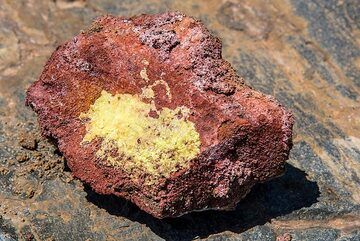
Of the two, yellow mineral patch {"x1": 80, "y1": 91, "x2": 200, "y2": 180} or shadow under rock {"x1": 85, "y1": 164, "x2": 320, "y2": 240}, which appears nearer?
yellow mineral patch {"x1": 80, "y1": 91, "x2": 200, "y2": 180}

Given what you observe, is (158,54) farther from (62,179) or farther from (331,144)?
(331,144)

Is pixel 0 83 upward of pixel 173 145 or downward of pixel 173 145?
downward

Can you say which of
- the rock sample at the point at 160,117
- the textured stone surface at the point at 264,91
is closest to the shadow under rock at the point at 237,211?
the textured stone surface at the point at 264,91

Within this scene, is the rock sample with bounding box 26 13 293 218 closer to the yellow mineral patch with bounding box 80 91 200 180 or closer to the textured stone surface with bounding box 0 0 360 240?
the yellow mineral patch with bounding box 80 91 200 180

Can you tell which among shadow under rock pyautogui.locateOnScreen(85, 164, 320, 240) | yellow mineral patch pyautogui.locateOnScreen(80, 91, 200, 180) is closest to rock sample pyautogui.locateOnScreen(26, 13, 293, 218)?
yellow mineral patch pyautogui.locateOnScreen(80, 91, 200, 180)

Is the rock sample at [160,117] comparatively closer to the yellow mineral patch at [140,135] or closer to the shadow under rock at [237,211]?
the yellow mineral patch at [140,135]

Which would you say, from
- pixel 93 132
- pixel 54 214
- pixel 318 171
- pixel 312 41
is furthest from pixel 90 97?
pixel 312 41

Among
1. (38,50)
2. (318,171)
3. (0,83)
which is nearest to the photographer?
(318,171)
